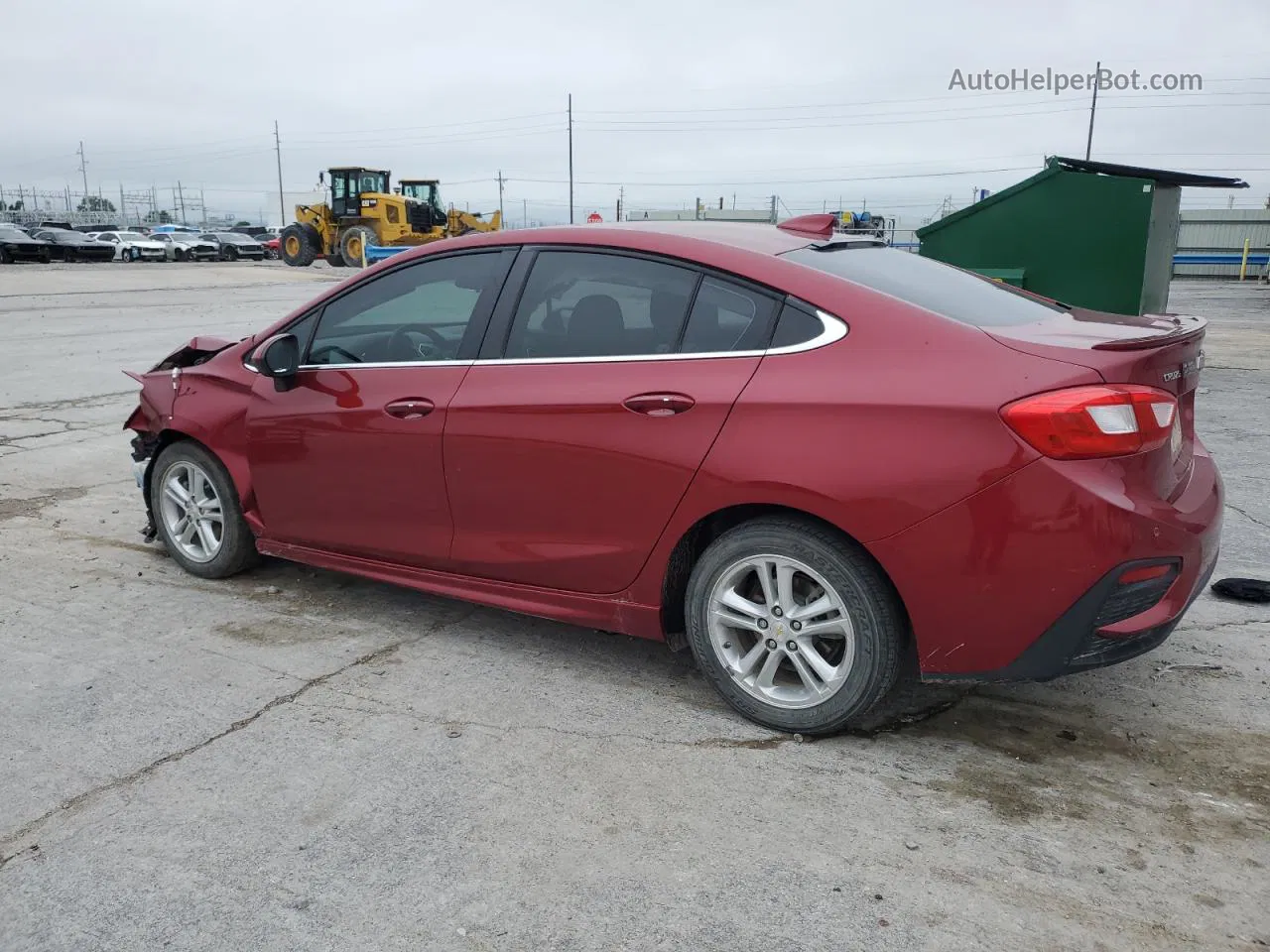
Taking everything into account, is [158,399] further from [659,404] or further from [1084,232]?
[1084,232]

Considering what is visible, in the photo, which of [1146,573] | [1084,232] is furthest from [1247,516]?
[1084,232]

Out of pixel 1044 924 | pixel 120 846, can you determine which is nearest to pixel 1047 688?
pixel 1044 924

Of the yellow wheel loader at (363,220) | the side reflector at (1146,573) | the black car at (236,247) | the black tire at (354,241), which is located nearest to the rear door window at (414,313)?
the side reflector at (1146,573)

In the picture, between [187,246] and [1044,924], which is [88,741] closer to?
[1044,924]

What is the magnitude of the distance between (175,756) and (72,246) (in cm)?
4610

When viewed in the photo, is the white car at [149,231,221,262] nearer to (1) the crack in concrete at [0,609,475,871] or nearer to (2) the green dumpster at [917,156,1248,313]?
(2) the green dumpster at [917,156,1248,313]

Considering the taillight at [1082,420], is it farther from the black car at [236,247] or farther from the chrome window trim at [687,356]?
the black car at [236,247]

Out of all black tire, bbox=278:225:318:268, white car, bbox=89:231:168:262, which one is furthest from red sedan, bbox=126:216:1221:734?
white car, bbox=89:231:168:262

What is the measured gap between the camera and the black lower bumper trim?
9.37 ft

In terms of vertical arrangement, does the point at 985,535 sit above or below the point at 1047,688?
above

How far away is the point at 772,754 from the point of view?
3.24m

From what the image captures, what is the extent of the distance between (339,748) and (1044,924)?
2.05 metres

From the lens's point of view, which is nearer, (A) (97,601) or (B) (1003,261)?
(A) (97,601)

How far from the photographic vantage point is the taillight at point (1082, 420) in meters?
2.81
